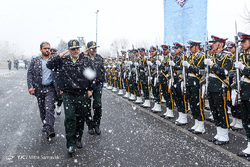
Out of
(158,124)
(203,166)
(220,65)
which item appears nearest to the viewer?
(203,166)

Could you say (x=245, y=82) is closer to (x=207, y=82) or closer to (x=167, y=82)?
(x=207, y=82)

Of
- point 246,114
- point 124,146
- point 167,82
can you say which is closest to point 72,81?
point 124,146

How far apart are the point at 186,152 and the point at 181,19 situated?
7148mm

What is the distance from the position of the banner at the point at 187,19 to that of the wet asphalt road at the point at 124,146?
4533 mm

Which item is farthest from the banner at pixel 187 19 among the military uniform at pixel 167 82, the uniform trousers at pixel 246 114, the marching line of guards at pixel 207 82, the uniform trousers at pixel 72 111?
the uniform trousers at pixel 72 111

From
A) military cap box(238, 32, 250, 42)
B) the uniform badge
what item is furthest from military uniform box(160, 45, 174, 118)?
the uniform badge

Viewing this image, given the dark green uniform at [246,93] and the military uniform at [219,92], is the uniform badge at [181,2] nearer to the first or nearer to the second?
the military uniform at [219,92]

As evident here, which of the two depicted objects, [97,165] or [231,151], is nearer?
[97,165]

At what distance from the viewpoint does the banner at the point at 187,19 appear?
959 cm

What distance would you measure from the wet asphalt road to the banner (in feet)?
14.9

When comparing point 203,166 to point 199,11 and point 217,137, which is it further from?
point 199,11

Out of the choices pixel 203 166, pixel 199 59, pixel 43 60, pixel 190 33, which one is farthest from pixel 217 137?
pixel 190 33

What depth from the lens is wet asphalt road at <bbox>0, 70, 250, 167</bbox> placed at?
3.85 m

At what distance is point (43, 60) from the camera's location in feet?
17.7
